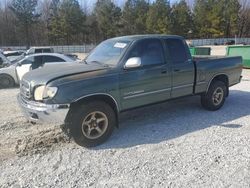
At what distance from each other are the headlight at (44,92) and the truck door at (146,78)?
1.23 metres

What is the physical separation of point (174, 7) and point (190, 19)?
4.63 m

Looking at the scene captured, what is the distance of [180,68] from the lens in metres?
6.45

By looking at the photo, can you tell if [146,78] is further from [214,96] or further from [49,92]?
[214,96]

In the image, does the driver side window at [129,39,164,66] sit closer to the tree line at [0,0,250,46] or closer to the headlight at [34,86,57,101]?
the headlight at [34,86,57,101]

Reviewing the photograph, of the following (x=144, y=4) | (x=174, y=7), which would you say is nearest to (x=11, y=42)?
(x=144, y=4)

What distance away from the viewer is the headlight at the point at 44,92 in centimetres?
484

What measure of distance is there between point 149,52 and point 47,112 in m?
2.35

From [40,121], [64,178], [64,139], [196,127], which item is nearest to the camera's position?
[64,178]

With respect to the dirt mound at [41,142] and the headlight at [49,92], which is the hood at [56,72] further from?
the dirt mound at [41,142]

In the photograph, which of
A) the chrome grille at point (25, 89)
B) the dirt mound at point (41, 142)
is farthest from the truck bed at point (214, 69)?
the chrome grille at point (25, 89)

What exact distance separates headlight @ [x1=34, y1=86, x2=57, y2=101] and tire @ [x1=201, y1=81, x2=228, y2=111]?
3.82 meters

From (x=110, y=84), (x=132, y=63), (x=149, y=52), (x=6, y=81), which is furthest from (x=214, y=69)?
(x=6, y=81)

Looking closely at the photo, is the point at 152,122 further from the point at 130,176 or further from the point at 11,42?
the point at 11,42

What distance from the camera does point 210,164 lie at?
4.51 m
